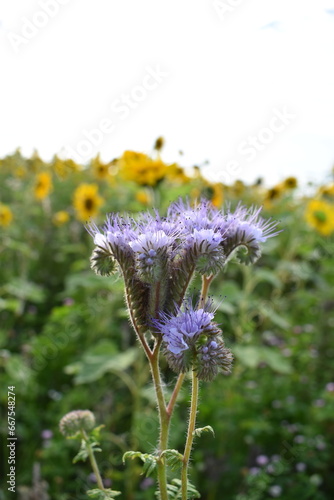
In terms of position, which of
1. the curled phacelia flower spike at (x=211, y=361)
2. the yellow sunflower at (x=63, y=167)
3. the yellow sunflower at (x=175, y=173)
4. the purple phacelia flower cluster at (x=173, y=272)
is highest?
the yellow sunflower at (x=63, y=167)

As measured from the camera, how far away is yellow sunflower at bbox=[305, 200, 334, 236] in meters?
5.20

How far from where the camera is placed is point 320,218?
5.16 metres

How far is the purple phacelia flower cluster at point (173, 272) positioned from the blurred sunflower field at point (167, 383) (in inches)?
33.2

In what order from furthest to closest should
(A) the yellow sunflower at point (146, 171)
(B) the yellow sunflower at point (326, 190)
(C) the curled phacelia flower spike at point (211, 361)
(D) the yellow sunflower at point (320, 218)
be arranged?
(B) the yellow sunflower at point (326, 190), (D) the yellow sunflower at point (320, 218), (A) the yellow sunflower at point (146, 171), (C) the curled phacelia flower spike at point (211, 361)

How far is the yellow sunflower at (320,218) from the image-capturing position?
17.1 ft

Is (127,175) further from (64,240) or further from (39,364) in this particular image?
(64,240)

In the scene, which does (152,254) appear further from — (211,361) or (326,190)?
(326,190)

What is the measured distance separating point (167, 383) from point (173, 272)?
1303 millimetres

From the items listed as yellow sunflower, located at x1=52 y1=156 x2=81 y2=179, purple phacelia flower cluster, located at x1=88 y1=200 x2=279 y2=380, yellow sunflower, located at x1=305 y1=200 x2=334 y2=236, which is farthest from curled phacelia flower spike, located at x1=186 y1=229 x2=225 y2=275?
yellow sunflower, located at x1=52 y1=156 x2=81 y2=179

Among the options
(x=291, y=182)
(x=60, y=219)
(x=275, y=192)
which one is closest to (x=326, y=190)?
(x=291, y=182)

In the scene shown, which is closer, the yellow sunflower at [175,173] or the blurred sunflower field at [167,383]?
the blurred sunflower field at [167,383]

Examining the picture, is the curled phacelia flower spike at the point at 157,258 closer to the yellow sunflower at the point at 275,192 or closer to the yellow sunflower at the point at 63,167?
the yellow sunflower at the point at 275,192

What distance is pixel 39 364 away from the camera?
13.4 ft

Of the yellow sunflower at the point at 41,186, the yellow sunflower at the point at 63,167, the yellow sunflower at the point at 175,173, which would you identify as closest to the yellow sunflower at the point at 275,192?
the yellow sunflower at the point at 175,173
